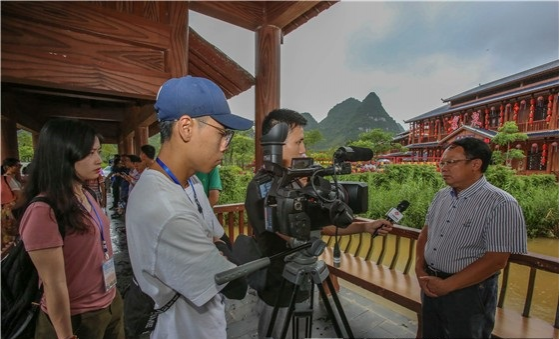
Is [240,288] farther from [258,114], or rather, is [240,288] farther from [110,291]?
[258,114]

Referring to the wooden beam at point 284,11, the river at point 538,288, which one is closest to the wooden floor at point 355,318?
the river at point 538,288

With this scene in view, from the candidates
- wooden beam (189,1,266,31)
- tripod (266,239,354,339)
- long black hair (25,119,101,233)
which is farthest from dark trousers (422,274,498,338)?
wooden beam (189,1,266,31)

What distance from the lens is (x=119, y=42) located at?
1502mm

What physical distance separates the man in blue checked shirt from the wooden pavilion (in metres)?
1.42

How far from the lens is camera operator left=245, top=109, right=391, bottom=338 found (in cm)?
116

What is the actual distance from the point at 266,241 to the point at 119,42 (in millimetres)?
1396

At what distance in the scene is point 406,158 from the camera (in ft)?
20.8

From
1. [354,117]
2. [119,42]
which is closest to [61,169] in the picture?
[119,42]

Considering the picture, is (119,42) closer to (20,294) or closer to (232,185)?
(20,294)

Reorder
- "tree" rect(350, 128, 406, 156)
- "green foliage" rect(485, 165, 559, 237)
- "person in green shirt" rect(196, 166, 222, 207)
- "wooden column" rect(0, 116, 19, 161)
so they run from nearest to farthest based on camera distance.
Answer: "person in green shirt" rect(196, 166, 222, 207) → "green foliage" rect(485, 165, 559, 237) → "wooden column" rect(0, 116, 19, 161) → "tree" rect(350, 128, 406, 156)

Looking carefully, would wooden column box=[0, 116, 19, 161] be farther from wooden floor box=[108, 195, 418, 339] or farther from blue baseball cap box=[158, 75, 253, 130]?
blue baseball cap box=[158, 75, 253, 130]

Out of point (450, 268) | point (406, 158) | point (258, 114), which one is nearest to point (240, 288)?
point (450, 268)

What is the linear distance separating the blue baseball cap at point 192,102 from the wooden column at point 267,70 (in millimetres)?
1371

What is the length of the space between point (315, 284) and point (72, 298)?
3.12ft
